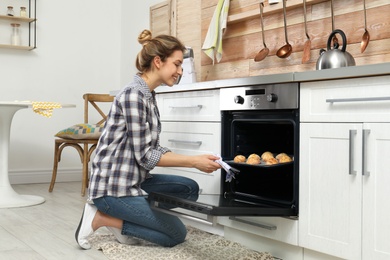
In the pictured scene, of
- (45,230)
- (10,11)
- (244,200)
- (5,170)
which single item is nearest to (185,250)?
(244,200)

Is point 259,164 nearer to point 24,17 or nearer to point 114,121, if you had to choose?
point 114,121

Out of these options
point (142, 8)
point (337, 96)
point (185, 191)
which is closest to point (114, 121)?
point (185, 191)

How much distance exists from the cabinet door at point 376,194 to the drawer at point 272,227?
14.8 inches

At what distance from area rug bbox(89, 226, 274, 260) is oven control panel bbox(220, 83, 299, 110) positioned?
0.70m

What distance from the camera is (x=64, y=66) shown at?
504 centimetres

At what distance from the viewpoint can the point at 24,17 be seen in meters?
4.70

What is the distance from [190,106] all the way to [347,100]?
1.13 m

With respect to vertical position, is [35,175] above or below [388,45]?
below

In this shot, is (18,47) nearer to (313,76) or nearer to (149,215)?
(149,215)

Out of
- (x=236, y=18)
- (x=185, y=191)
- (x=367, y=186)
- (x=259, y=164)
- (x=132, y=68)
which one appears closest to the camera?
(x=367, y=186)

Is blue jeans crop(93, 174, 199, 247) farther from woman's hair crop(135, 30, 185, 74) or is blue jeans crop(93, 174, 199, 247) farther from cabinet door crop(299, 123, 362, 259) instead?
woman's hair crop(135, 30, 185, 74)

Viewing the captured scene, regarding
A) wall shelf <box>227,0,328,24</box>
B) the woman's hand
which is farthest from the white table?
the woman's hand

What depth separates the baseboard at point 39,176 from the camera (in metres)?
4.79

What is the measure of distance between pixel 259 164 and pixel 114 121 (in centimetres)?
72
